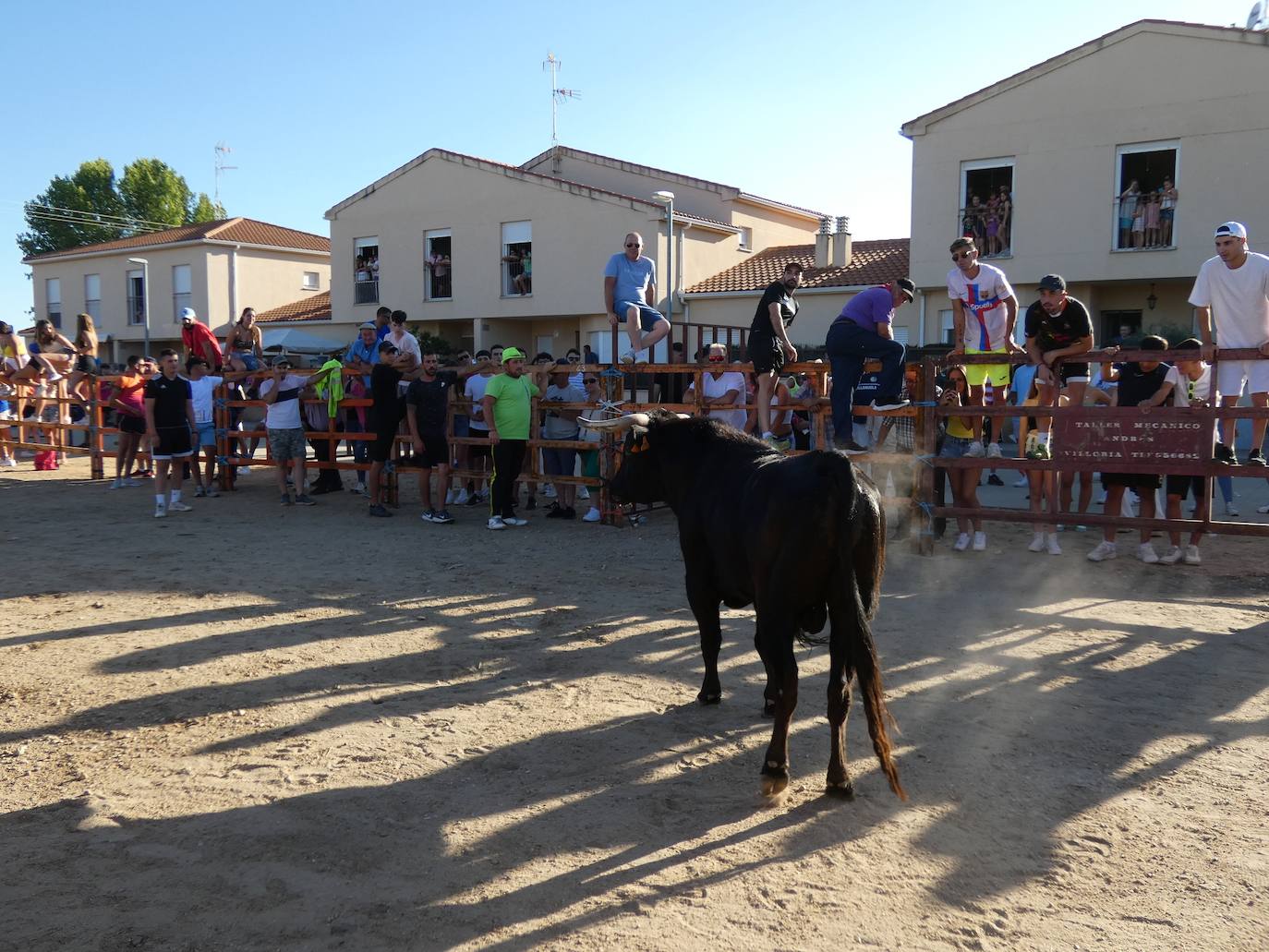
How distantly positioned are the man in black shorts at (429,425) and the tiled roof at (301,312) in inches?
999

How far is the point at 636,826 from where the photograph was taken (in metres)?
3.80

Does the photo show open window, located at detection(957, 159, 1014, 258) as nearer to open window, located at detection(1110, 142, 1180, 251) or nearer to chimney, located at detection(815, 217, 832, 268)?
open window, located at detection(1110, 142, 1180, 251)

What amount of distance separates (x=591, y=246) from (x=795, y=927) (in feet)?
88.0

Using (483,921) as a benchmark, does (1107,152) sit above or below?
above

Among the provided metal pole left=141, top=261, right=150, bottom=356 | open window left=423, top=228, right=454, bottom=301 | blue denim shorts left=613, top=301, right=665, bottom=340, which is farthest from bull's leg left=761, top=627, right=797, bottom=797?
metal pole left=141, top=261, right=150, bottom=356

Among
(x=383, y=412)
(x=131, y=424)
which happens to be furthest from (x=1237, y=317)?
(x=131, y=424)

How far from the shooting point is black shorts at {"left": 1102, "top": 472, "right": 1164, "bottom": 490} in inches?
328

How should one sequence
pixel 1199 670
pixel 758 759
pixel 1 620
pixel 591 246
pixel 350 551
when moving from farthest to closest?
1. pixel 591 246
2. pixel 350 551
3. pixel 1 620
4. pixel 1199 670
5. pixel 758 759

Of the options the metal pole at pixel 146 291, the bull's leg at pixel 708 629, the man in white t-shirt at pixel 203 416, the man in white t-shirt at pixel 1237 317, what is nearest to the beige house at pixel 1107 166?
the man in white t-shirt at pixel 1237 317

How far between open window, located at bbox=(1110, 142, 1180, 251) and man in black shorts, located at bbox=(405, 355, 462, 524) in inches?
692

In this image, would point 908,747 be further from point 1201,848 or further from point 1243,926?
point 1243,926

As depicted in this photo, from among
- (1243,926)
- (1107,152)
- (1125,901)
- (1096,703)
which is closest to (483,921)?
(1125,901)

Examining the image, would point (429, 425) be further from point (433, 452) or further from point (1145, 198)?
point (1145, 198)

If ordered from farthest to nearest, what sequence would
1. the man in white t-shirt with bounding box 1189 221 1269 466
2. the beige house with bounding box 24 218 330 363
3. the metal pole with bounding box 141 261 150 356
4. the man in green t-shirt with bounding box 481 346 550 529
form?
the metal pole with bounding box 141 261 150 356 < the beige house with bounding box 24 218 330 363 < the man in green t-shirt with bounding box 481 346 550 529 < the man in white t-shirt with bounding box 1189 221 1269 466
